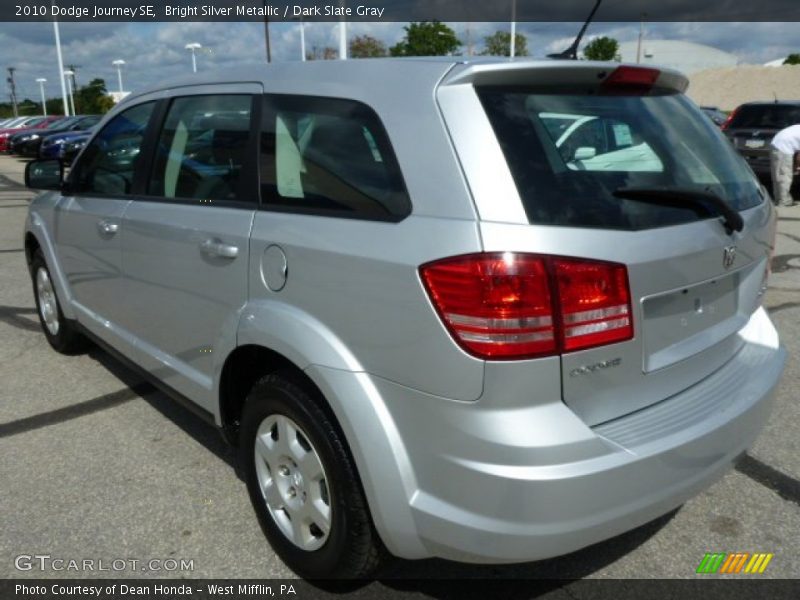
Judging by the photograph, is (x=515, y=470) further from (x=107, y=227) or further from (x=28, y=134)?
(x=28, y=134)

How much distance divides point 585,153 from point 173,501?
222 centimetres

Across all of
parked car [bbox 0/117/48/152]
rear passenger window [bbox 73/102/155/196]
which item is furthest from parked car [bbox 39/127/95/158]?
rear passenger window [bbox 73/102/155/196]

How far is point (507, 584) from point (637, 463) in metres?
0.83

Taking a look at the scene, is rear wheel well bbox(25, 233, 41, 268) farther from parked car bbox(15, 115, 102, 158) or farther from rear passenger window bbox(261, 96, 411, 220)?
parked car bbox(15, 115, 102, 158)

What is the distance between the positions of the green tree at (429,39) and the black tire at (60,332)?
1200 inches

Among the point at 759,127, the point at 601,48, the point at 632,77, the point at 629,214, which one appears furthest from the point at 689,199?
the point at 601,48

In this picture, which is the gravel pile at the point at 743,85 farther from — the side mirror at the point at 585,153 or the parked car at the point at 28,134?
the side mirror at the point at 585,153

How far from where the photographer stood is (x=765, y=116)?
13.9m

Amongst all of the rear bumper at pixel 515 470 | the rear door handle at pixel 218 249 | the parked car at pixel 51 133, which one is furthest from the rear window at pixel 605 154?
the parked car at pixel 51 133

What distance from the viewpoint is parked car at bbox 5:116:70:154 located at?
25802mm

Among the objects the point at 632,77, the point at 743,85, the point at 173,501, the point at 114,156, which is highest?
the point at 743,85

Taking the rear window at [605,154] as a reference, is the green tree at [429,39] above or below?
above

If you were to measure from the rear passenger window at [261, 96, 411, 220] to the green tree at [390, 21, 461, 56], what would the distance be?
32.4 metres

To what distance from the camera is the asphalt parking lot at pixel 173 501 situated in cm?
262
